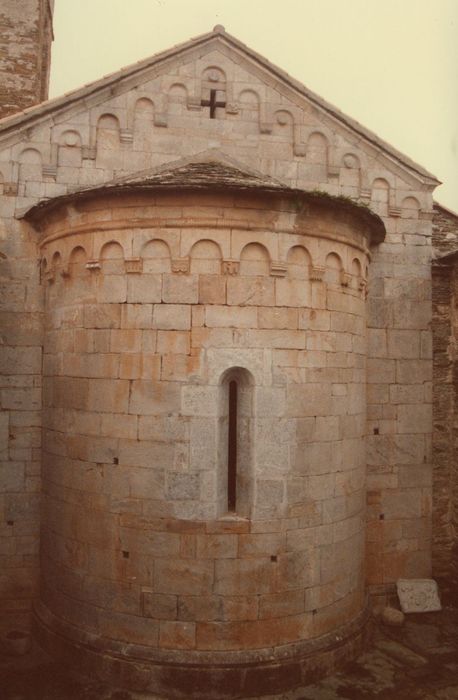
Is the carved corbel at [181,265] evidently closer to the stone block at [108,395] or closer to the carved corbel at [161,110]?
the stone block at [108,395]

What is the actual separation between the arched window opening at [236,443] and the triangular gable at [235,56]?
374cm

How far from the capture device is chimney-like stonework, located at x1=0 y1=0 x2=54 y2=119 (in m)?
11.2

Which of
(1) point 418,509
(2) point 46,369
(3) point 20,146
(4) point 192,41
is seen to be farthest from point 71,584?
(4) point 192,41

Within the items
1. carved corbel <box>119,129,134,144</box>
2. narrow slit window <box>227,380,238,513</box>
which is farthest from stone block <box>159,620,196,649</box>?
carved corbel <box>119,129,134,144</box>

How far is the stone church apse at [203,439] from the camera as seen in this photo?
6359 mm

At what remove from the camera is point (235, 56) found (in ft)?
26.9

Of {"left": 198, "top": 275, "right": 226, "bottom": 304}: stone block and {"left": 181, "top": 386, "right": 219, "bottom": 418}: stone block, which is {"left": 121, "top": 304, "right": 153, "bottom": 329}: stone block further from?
{"left": 181, "top": 386, "right": 219, "bottom": 418}: stone block

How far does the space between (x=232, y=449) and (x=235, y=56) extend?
551 cm

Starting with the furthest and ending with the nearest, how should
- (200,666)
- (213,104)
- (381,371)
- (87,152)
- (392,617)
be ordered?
(381,371) < (213,104) < (392,617) < (87,152) < (200,666)

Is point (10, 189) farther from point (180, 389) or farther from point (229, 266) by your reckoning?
point (180, 389)

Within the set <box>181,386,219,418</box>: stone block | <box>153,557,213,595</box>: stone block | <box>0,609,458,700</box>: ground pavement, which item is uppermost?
<box>181,386,219,418</box>: stone block

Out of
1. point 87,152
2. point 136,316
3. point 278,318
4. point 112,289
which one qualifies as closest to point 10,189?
point 87,152

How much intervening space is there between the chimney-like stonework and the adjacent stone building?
4341 millimetres

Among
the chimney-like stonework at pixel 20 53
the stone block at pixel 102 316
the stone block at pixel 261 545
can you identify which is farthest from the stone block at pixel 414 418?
the chimney-like stonework at pixel 20 53
